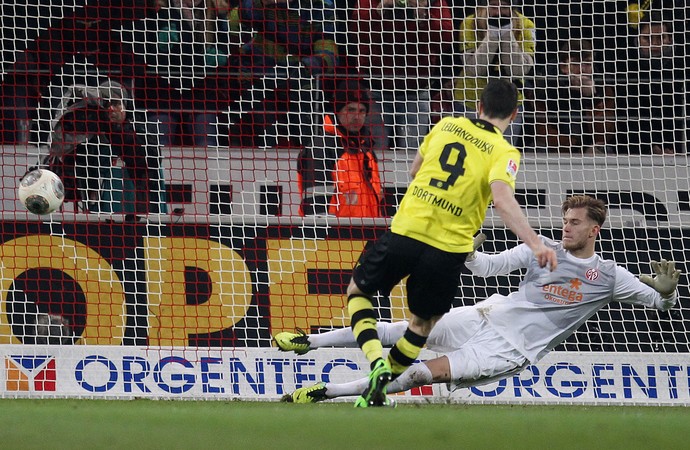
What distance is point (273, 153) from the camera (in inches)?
351

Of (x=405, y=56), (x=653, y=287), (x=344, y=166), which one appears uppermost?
(x=405, y=56)

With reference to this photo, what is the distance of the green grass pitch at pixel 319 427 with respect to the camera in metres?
5.15

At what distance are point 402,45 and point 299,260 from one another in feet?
7.17

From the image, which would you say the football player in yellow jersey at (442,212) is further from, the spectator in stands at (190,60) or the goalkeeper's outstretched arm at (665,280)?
the spectator in stands at (190,60)

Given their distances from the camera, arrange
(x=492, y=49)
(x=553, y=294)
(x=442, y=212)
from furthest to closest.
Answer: (x=492, y=49) < (x=553, y=294) < (x=442, y=212)

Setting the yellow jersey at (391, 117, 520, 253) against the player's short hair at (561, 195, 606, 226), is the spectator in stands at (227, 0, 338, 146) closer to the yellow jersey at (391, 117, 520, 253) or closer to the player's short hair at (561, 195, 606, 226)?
the player's short hair at (561, 195, 606, 226)

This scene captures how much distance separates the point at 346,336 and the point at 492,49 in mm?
3363

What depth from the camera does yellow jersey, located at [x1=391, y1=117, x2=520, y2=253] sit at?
5.73 metres

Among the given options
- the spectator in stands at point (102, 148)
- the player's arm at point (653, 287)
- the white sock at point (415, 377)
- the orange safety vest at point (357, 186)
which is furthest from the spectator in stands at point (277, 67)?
the player's arm at point (653, 287)

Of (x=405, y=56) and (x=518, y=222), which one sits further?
(x=405, y=56)

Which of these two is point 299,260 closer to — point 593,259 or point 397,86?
point 397,86

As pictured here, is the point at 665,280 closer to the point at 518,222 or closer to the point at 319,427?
the point at 518,222

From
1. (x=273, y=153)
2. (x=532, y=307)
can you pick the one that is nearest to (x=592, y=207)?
(x=532, y=307)

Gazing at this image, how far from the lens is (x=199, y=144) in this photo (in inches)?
359
